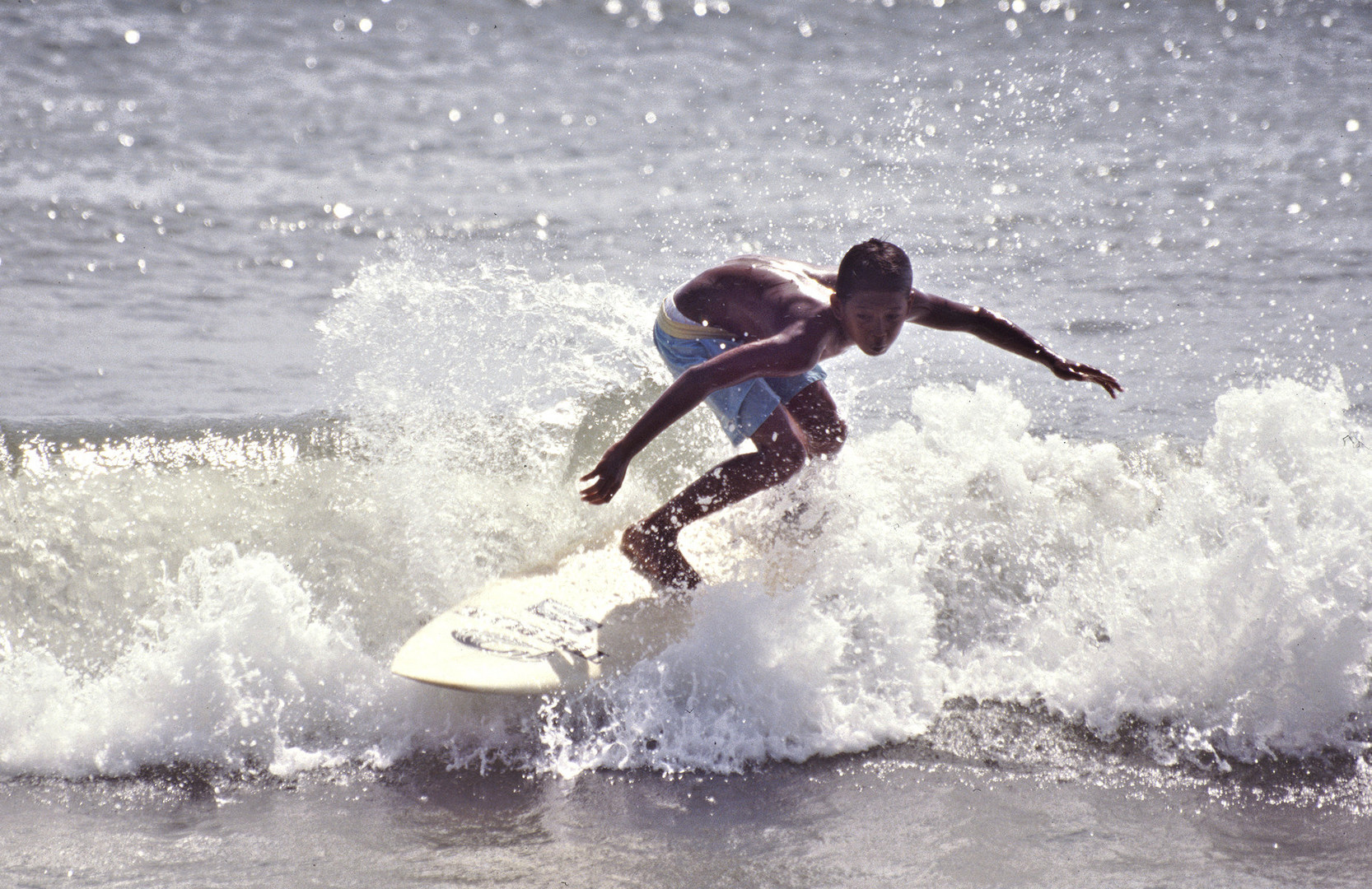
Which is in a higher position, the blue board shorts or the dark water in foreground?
the blue board shorts

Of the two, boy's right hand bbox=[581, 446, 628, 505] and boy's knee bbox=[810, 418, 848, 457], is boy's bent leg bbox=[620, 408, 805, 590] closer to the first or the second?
boy's knee bbox=[810, 418, 848, 457]

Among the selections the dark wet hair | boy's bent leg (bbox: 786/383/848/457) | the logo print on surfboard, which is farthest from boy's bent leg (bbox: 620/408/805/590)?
the dark wet hair

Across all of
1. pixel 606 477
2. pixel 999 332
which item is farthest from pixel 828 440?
pixel 606 477

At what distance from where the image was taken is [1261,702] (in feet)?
10.2

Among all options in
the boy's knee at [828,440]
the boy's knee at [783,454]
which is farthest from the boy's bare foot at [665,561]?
the boy's knee at [828,440]

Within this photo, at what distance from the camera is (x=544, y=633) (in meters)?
3.48

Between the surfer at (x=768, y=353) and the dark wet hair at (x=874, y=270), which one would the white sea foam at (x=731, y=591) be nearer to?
the surfer at (x=768, y=353)

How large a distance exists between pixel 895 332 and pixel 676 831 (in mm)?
1584

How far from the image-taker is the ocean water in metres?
2.63

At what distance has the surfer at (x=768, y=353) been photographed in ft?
9.70

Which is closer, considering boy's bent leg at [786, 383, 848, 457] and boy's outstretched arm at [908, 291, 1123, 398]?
boy's outstretched arm at [908, 291, 1123, 398]

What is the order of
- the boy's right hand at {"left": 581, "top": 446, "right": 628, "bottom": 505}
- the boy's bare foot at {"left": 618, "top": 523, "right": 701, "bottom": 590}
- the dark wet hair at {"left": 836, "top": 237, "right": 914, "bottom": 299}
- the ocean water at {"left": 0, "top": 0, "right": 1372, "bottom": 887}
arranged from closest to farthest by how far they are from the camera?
the ocean water at {"left": 0, "top": 0, "right": 1372, "bottom": 887} → the boy's right hand at {"left": 581, "top": 446, "right": 628, "bottom": 505} → the dark wet hair at {"left": 836, "top": 237, "right": 914, "bottom": 299} → the boy's bare foot at {"left": 618, "top": 523, "right": 701, "bottom": 590}

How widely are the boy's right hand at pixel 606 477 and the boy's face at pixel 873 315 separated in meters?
0.83

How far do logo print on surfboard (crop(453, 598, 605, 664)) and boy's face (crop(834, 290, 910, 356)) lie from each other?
1340 mm
